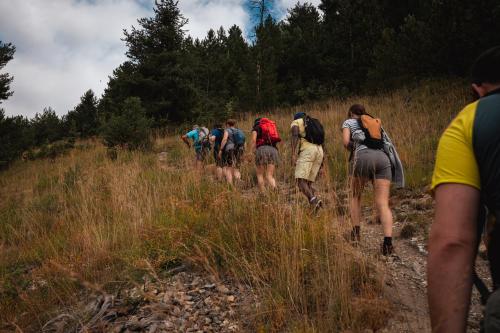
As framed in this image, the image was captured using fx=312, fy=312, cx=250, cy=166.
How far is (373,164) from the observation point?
Answer: 3699 millimetres

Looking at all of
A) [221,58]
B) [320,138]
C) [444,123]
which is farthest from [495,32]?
[221,58]

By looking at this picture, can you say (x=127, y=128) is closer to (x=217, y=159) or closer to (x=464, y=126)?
(x=217, y=159)

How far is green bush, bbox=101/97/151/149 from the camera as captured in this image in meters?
11.7

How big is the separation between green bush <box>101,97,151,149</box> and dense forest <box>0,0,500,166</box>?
4cm

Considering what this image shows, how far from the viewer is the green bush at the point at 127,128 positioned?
1168 cm

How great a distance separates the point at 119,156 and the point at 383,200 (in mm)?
9645

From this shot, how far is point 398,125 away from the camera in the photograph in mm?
9047

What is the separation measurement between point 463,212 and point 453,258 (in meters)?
0.14

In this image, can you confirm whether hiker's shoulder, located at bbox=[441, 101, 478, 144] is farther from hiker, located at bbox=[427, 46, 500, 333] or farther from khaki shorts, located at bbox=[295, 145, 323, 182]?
khaki shorts, located at bbox=[295, 145, 323, 182]

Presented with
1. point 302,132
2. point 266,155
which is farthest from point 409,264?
point 266,155

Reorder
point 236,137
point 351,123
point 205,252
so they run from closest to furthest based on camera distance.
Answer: point 205,252
point 351,123
point 236,137

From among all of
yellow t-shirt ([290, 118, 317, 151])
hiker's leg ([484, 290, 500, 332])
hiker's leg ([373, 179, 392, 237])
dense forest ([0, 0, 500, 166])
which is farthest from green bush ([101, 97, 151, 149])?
hiker's leg ([484, 290, 500, 332])

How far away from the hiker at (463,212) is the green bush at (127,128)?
11.9m

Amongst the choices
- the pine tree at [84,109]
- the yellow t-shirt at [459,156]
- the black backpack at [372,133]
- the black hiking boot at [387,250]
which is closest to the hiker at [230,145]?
the black backpack at [372,133]
